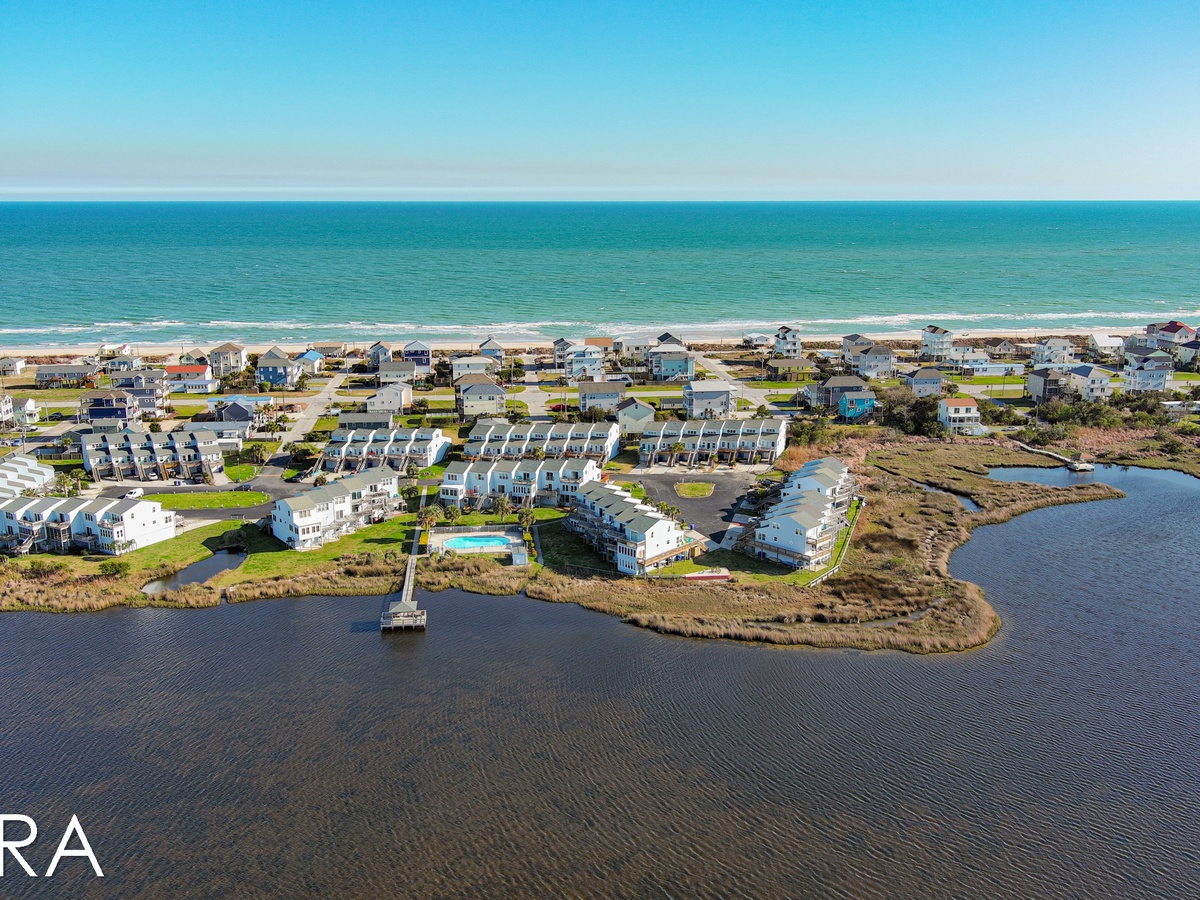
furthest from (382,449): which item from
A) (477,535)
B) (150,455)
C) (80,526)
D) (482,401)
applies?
(80,526)

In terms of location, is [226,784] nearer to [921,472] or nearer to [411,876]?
[411,876]

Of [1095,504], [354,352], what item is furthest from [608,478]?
[354,352]

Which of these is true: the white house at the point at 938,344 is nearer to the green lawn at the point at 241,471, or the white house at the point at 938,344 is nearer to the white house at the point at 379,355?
the white house at the point at 379,355

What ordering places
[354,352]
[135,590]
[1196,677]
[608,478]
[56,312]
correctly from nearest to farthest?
1. [1196,677]
2. [135,590]
3. [608,478]
4. [354,352]
5. [56,312]

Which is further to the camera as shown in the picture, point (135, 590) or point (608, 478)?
point (608, 478)

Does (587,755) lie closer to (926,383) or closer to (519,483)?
(519,483)

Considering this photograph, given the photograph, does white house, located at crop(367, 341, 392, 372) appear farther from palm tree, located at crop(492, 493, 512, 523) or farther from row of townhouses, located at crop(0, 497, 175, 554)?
row of townhouses, located at crop(0, 497, 175, 554)

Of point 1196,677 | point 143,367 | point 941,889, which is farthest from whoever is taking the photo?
point 143,367
